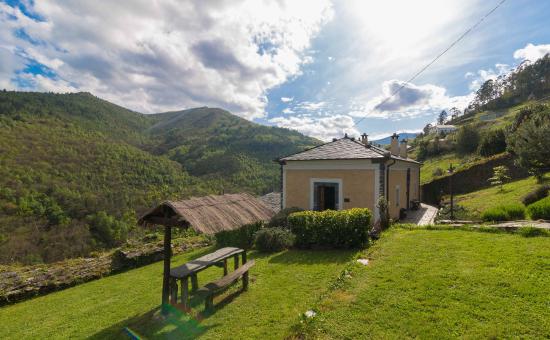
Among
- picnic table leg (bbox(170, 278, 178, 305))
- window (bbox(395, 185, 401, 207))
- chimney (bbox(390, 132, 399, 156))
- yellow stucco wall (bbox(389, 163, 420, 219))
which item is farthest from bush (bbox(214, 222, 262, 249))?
chimney (bbox(390, 132, 399, 156))

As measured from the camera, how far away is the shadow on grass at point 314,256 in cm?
850

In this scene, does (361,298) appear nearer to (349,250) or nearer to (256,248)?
(349,250)

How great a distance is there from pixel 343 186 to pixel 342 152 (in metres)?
1.85

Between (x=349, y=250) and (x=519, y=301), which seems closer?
(x=519, y=301)

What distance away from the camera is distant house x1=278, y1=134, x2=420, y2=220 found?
41.4 ft

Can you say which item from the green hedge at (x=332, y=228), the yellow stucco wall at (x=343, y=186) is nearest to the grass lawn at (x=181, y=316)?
the green hedge at (x=332, y=228)

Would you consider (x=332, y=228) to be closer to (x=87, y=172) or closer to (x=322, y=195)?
(x=322, y=195)

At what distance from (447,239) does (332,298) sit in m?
5.38

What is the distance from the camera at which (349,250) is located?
30.5ft

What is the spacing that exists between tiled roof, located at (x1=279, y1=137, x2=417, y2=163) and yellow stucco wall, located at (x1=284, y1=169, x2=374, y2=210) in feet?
2.40

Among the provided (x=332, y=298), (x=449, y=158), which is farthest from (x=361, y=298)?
(x=449, y=158)

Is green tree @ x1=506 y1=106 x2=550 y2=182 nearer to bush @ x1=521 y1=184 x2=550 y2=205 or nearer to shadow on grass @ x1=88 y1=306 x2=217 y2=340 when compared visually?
bush @ x1=521 y1=184 x2=550 y2=205

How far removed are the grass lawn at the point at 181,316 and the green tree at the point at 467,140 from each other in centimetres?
3640

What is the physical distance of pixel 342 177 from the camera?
43.7 feet
